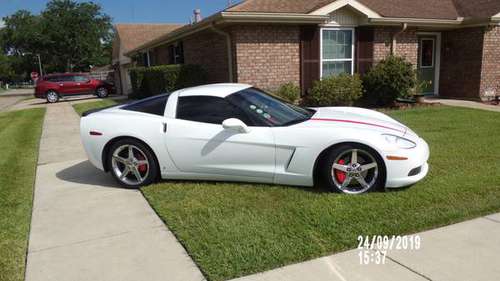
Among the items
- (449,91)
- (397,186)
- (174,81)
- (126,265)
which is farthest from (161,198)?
(449,91)

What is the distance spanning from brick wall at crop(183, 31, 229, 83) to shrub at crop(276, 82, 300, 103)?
5.71 feet

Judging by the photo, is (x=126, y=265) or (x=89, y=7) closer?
(x=126, y=265)

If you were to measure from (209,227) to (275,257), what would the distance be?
852 mm

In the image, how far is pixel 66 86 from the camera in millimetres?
24031

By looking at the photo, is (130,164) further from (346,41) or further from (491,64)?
(491,64)

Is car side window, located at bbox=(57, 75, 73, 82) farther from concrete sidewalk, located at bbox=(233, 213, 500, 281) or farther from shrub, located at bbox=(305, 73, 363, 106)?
concrete sidewalk, located at bbox=(233, 213, 500, 281)

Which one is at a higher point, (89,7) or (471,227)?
(89,7)

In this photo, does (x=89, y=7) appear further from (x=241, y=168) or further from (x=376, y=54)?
(x=241, y=168)

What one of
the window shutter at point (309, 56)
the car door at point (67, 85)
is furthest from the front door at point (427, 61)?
the car door at point (67, 85)

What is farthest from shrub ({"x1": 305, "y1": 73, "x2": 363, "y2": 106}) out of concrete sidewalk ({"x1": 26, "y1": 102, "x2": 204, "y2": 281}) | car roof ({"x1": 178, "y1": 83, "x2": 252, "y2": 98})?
concrete sidewalk ({"x1": 26, "y1": 102, "x2": 204, "y2": 281})

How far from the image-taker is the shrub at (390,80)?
11.8 m

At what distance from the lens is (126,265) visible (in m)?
3.24

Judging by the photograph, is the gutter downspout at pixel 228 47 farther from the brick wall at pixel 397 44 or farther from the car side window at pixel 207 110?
the car side window at pixel 207 110

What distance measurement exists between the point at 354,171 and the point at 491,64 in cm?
1173
